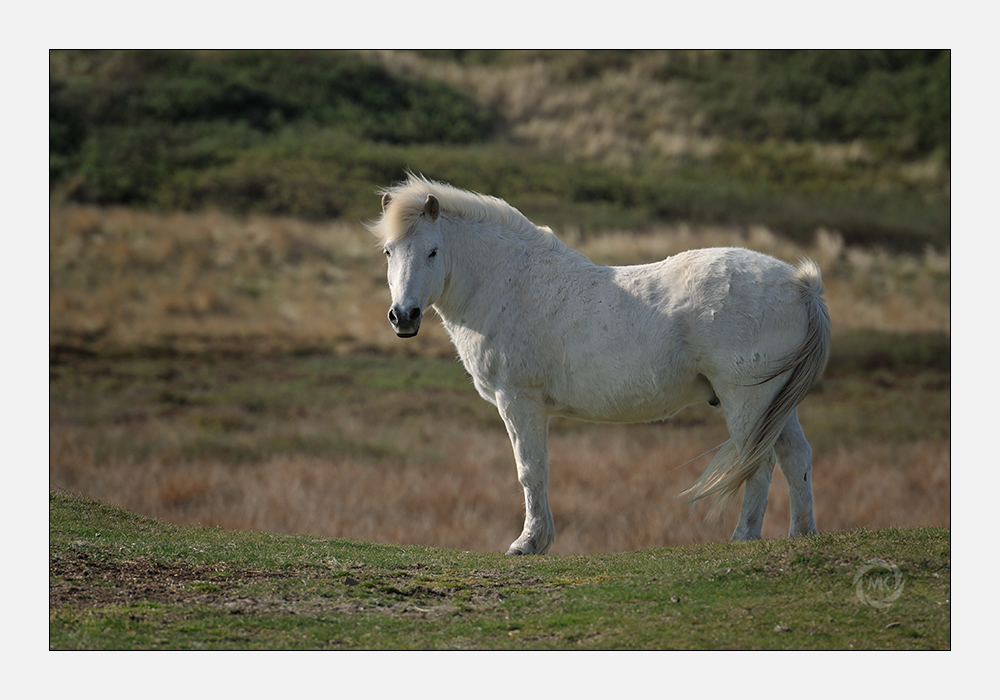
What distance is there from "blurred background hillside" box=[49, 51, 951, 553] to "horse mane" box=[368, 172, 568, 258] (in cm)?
698

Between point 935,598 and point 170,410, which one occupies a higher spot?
point 170,410

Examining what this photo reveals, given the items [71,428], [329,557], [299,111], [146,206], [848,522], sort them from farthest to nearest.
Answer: [299,111], [146,206], [71,428], [848,522], [329,557]

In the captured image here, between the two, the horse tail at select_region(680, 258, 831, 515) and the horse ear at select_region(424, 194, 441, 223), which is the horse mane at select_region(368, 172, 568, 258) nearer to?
the horse ear at select_region(424, 194, 441, 223)

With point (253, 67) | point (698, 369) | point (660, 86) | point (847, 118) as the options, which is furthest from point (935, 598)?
point (253, 67)

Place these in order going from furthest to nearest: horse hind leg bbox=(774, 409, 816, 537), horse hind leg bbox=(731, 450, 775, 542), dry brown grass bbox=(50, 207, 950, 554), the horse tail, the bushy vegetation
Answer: the bushy vegetation
dry brown grass bbox=(50, 207, 950, 554)
horse hind leg bbox=(774, 409, 816, 537)
horse hind leg bbox=(731, 450, 775, 542)
the horse tail

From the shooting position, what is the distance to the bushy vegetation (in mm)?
25750

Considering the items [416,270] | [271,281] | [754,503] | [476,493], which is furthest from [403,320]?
[271,281]

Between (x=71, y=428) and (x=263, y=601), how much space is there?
14.9 m

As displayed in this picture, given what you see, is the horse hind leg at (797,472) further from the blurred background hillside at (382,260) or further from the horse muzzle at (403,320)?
the blurred background hillside at (382,260)

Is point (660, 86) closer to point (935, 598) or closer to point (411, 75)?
point (411, 75)

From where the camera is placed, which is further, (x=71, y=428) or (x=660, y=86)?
(x=660, y=86)

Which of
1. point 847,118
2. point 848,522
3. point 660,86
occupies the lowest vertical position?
point 848,522

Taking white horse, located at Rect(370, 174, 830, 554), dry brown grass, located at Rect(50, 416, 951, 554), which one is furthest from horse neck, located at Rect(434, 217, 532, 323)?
dry brown grass, located at Rect(50, 416, 951, 554)

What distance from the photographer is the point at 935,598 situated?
536 centimetres
